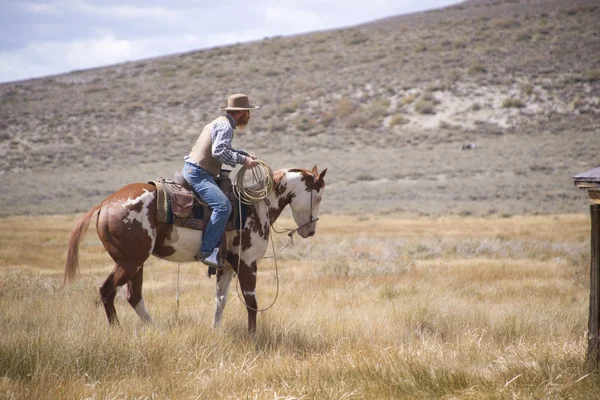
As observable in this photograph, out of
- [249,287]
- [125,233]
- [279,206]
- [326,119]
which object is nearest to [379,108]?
[326,119]

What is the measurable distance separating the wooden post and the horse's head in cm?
323

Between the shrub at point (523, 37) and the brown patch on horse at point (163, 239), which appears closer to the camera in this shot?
the brown patch on horse at point (163, 239)

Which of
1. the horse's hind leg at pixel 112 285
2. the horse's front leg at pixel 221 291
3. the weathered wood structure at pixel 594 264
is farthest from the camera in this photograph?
the horse's front leg at pixel 221 291

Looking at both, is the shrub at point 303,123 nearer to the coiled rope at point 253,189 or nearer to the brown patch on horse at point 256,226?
the coiled rope at point 253,189

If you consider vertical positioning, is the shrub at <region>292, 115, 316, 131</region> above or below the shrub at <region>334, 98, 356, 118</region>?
below

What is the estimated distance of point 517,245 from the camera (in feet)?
48.8

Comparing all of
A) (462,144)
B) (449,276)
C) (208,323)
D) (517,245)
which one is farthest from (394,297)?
(462,144)

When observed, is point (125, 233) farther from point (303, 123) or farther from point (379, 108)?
point (379, 108)

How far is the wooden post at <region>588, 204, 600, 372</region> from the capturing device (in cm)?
482

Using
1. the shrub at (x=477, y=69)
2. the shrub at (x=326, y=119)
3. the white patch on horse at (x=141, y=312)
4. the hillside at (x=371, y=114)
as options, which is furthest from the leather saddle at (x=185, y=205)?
the shrub at (x=477, y=69)

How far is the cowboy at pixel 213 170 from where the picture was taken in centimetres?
625

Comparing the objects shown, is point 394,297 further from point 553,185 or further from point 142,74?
point 142,74

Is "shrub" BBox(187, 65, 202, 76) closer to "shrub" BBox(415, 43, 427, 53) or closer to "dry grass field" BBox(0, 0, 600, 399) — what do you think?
"dry grass field" BBox(0, 0, 600, 399)

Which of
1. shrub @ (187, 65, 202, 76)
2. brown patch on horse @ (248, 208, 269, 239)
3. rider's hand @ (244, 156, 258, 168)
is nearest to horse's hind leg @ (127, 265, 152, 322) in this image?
brown patch on horse @ (248, 208, 269, 239)
